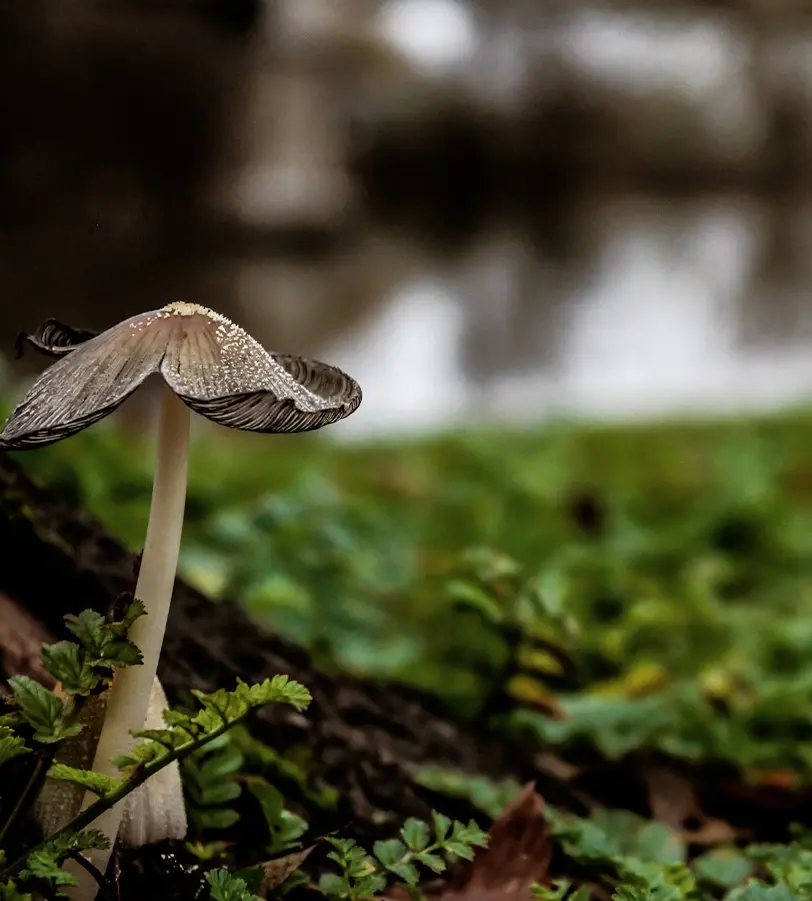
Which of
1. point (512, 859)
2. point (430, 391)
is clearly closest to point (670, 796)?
point (512, 859)

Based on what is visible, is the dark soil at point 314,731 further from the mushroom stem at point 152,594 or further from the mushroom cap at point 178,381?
the mushroom cap at point 178,381

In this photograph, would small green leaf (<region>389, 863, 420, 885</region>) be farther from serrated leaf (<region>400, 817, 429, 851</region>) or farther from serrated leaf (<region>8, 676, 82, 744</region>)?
serrated leaf (<region>8, 676, 82, 744</region>)

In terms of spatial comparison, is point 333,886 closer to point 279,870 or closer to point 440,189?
point 279,870

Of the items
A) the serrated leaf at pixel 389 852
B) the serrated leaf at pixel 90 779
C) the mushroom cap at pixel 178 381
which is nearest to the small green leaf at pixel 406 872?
the serrated leaf at pixel 389 852

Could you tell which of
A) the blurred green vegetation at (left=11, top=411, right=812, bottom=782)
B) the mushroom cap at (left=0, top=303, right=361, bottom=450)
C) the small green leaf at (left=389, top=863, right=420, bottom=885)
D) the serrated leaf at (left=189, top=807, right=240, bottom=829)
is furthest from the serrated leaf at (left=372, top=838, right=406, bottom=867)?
the blurred green vegetation at (left=11, top=411, right=812, bottom=782)

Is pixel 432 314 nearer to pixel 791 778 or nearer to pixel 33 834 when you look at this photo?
pixel 791 778

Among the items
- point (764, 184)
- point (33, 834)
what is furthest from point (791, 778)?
point (764, 184)

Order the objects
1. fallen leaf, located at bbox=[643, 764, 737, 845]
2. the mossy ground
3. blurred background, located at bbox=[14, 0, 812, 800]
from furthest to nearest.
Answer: blurred background, located at bbox=[14, 0, 812, 800], the mossy ground, fallen leaf, located at bbox=[643, 764, 737, 845]
